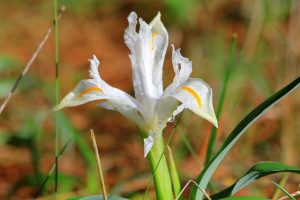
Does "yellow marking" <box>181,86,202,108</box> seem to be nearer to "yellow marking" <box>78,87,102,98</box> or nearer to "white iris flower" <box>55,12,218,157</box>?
"white iris flower" <box>55,12,218,157</box>

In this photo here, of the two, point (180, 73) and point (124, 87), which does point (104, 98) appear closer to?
point (180, 73)

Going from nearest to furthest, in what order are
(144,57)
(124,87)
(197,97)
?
1. (197,97)
2. (144,57)
3. (124,87)

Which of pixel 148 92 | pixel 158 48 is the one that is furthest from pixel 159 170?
pixel 158 48

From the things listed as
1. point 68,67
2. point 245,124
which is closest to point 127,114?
point 245,124

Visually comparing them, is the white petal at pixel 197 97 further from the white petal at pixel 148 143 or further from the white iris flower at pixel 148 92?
the white petal at pixel 148 143

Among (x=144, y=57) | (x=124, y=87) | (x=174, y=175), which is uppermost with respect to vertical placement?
(x=144, y=57)

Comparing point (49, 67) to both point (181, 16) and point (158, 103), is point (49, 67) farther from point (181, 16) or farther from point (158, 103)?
point (158, 103)
